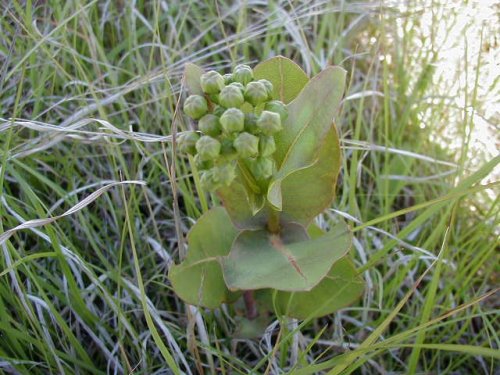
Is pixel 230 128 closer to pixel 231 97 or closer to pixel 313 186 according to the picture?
pixel 231 97

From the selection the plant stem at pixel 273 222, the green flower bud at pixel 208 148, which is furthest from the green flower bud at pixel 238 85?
the plant stem at pixel 273 222

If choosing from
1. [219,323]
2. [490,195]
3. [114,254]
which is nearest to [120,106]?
[114,254]

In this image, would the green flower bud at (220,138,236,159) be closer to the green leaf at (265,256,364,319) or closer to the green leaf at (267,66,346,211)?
the green leaf at (267,66,346,211)

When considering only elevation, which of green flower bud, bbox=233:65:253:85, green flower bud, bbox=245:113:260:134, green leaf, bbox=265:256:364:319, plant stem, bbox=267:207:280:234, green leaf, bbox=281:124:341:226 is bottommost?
green leaf, bbox=265:256:364:319

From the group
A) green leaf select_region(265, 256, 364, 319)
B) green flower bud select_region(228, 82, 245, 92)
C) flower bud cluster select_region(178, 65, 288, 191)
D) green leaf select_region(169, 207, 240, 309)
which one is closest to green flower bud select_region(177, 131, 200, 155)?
flower bud cluster select_region(178, 65, 288, 191)

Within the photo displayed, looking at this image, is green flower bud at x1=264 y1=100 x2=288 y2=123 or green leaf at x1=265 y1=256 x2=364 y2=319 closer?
green flower bud at x1=264 y1=100 x2=288 y2=123

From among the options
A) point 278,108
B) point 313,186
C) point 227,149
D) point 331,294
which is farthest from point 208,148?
point 331,294
